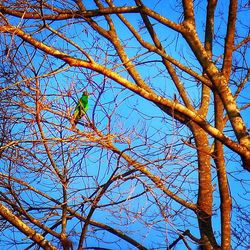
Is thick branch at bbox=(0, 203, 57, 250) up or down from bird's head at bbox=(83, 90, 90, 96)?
down

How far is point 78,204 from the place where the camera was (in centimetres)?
534

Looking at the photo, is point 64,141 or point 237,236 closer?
point 64,141

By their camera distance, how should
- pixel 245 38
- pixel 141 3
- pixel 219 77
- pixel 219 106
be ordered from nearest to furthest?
pixel 219 77
pixel 141 3
pixel 219 106
pixel 245 38

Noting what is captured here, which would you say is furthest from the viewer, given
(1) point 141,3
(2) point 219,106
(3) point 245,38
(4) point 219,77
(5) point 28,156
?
(3) point 245,38

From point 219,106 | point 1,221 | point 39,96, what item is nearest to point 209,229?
point 219,106

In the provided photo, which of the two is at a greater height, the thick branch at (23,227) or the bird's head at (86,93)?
the bird's head at (86,93)

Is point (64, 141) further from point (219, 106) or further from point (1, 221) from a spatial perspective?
point (219, 106)

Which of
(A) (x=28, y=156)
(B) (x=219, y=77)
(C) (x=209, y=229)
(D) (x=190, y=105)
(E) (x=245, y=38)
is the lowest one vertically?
(A) (x=28, y=156)

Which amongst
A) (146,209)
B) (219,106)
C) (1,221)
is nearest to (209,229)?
(219,106)

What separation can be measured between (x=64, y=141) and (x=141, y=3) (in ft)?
7.35

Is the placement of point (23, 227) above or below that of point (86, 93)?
below

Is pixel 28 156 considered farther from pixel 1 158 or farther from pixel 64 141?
pixel 64 141

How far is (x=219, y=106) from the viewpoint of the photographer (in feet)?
23.0

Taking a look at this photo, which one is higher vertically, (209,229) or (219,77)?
(219,77)
